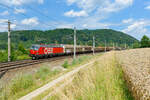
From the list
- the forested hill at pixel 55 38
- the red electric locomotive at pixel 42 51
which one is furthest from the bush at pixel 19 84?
the forested hill at pixel 55 38

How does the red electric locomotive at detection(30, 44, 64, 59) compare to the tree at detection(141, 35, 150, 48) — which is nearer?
the red electric locomotive at detection(30, 44, 64, 59)

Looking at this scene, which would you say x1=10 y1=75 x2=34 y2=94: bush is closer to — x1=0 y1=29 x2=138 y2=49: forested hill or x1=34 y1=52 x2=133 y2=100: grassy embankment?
x1=34 y1=52 x2=133 y2=100: grassy embankment

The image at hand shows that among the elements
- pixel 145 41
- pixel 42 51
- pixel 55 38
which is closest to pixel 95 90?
pixel 42 51

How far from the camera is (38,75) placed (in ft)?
36.5

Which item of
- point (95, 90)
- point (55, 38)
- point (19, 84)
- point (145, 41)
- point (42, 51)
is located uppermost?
point (55, 38)

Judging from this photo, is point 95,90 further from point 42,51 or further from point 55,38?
point 55,38

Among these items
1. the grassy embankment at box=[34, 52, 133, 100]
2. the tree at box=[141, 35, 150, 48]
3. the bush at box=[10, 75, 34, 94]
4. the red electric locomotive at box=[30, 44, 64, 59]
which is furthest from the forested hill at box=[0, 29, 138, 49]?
the grassy embankment at box=[34, 52, 133, 100]

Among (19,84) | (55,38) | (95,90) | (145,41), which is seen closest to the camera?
(95,90)

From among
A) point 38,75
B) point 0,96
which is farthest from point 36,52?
point 0,96

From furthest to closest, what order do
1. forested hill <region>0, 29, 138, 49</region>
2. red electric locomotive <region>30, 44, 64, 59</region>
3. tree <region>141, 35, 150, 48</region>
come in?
forested hill <region>0, 29, 138, 49</region> < tree <region>141, 35, 150, 48</region> < red electric locomotive <region>30, 44, 64, 59</region>

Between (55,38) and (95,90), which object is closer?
(95,90)

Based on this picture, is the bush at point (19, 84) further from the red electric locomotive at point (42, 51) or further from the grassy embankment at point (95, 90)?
the red electric locomotive at point (42, 51)

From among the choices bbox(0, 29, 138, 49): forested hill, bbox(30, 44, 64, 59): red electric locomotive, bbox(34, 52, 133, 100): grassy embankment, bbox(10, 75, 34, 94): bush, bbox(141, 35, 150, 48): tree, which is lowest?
bbox(10, 75, 34, 94): bush

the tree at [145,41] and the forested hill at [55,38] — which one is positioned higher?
the forested hill at [55,38]
